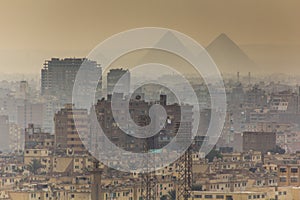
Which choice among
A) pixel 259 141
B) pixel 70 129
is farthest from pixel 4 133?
pixel 259 141

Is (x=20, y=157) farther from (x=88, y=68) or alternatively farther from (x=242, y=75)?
(x=242, y=75)

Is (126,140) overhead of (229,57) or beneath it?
beneath

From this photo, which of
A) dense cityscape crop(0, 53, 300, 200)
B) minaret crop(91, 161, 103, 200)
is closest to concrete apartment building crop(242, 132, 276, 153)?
dense cityscape crop(0, 53, 300, 200)

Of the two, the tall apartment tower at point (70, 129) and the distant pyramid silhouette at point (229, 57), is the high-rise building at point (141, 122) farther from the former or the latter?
the distant pyramid silhouette at point (229, 57)

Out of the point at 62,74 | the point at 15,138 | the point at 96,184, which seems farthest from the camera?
the point at 15,138

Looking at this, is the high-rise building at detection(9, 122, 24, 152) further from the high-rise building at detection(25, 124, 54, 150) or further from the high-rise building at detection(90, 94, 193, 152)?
the high-rise building at detection(90, 94, 193, 152)

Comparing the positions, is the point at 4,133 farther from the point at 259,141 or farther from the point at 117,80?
the point at 259,141

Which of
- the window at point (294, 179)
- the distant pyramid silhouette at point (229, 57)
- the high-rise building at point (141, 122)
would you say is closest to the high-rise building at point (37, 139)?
the high-rise building at point (141, 122)
